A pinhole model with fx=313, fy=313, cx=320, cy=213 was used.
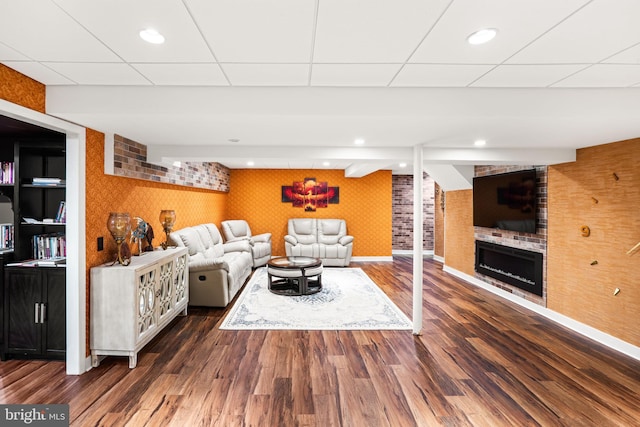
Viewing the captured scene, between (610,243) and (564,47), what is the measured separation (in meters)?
2.73

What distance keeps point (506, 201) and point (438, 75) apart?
3.50 m

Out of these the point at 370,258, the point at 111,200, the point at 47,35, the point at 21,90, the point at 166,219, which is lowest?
the point at 370,258

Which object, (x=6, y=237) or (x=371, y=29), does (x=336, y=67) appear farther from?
(x=6, y=237)

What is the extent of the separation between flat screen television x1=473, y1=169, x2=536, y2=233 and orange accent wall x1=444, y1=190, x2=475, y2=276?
0.40 m

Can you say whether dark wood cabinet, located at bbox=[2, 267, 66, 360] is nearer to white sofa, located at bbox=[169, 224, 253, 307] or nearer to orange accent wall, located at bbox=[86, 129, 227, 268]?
orange accent wall, located at bbox=[86, 129, 227, 268]

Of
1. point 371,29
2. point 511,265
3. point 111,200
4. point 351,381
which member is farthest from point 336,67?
point 511,265

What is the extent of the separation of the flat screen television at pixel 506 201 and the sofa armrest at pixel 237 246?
4457 mm

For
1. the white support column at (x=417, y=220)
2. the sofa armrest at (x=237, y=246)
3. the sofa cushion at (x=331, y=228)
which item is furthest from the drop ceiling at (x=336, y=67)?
the sofa cushion at (x=331, y=228)

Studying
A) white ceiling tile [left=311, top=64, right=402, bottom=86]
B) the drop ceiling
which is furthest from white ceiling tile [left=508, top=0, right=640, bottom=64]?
white ceiling tile [left=311, top=64, right=402, bottom=86]

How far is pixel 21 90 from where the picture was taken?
2.26m

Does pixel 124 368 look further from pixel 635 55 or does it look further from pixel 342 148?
pixel 635 55

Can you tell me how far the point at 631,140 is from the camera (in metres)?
3.26

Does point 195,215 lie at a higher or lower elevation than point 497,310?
higher

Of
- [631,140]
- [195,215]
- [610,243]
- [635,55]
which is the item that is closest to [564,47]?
[635,55]
